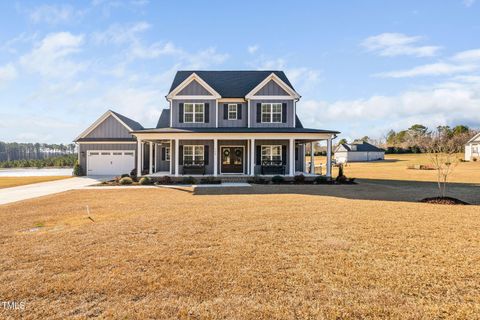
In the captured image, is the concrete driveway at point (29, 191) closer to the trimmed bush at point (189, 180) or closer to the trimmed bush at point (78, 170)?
the trimmed bush at point (189, 180)

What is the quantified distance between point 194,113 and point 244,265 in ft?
62.3

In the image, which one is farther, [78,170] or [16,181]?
[78,170]

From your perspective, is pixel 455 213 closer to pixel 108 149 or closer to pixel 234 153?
pixel 234 153

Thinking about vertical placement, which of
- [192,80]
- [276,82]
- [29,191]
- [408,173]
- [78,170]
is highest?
[192,80]

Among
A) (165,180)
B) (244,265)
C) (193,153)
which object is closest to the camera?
(244,265)

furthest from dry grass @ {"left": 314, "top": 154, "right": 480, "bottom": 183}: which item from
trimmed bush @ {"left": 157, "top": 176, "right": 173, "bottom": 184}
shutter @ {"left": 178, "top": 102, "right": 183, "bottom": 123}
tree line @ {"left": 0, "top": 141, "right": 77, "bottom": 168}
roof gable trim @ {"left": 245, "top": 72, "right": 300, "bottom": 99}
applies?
tree line @ {"left": 0, "top": 141, "right": 77, "bottom": 168}

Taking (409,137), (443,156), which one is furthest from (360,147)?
(443,156)

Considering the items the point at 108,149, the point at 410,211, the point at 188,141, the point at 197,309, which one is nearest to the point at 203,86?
the point at 188,141

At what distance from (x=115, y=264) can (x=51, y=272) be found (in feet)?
3.15

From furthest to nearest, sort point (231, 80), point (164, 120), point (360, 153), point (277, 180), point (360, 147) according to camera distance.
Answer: point (360, 147) < point (360, 153) < point (164, 120) < point (231, 80) < point (277, 180)

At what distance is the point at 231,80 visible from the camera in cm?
2538

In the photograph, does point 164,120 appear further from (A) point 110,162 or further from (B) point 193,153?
(A) point 110,162

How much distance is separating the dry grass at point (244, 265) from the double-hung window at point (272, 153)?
13834 mm

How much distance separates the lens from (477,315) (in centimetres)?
335
